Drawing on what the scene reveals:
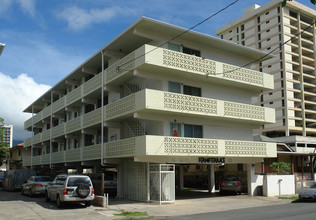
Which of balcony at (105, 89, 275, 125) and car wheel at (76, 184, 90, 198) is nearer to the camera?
car wheel at (76, 184, 90, 198)

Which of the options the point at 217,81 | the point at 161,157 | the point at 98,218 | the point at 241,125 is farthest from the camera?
the point at 241,125

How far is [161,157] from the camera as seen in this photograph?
70.1 ft

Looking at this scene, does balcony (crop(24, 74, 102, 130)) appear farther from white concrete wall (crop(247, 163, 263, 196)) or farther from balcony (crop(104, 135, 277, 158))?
white concrete wall (crop(247, 163, 263, 196))

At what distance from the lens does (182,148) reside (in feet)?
68.2

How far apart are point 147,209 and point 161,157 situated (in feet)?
13.1

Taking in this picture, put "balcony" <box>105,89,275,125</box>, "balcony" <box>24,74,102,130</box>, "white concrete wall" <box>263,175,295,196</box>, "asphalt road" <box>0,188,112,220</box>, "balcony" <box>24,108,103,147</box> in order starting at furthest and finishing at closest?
1. "balcony" <box>24,74,102,130</box>
2. "balcony" <box>24,108,103,147</box>
3. "white concrete wall" <box>263,175,295,196</box>
4. "balcony" <box>105,89,275,125</box>
5. "asphalt road" <box>0,188,112,220</box>

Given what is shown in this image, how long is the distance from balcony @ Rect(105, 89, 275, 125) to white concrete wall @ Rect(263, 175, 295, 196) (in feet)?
14.8

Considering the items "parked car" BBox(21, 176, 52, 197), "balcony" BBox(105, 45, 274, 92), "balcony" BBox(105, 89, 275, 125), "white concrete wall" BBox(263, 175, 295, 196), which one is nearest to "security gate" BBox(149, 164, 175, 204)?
"balcony" BBox(105, 89, 275, 125)

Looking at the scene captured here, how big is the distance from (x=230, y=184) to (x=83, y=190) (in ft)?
41.4

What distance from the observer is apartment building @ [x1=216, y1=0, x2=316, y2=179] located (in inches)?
2608

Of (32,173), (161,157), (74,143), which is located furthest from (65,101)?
(161,157)

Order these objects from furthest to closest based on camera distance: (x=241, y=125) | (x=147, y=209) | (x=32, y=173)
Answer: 1. (x=32, y=173)
2. (x=241, y=125)
3. (x=147, y=209)

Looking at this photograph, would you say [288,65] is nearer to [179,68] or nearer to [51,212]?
[179,68]

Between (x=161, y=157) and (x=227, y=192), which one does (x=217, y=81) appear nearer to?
(x=161, y=157)
